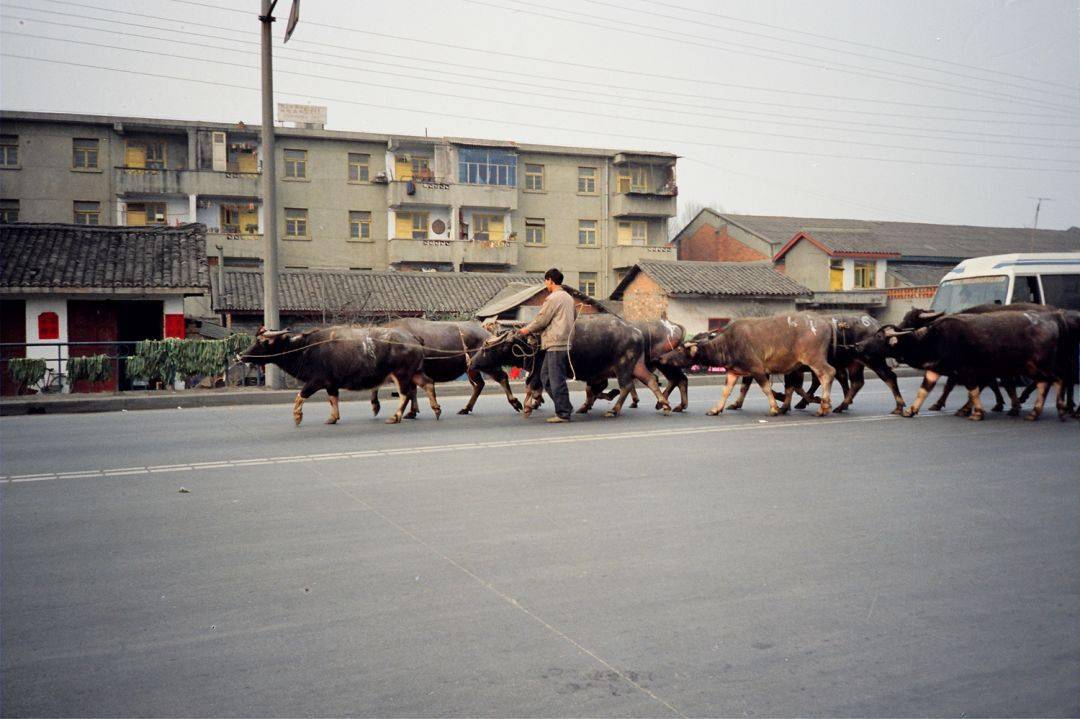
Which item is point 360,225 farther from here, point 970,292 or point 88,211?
point 970,292

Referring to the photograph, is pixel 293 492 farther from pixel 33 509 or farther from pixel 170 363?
pixel 170 363

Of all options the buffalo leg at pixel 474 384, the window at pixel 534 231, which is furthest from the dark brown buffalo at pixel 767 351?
the window at pixel 534 231

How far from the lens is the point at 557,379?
12523mm

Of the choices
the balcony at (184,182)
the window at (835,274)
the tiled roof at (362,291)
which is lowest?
the tiled roof at (362,291)

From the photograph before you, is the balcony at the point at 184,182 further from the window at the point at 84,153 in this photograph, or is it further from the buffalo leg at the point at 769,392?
the buffalo leg at the point at 769,392

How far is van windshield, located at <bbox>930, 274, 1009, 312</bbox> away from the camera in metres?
19.1

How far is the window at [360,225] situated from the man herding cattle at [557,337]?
3980 cm

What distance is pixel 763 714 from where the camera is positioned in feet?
10.8

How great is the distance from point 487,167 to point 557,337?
133 ft

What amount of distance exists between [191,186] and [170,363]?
30.4 meters

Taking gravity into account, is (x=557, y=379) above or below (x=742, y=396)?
above

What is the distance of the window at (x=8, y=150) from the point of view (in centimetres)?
4500

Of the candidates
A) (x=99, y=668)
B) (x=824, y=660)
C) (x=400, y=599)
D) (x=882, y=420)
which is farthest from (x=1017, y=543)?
(x=882, y=420)

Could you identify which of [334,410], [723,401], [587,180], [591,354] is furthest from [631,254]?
[334,410]
